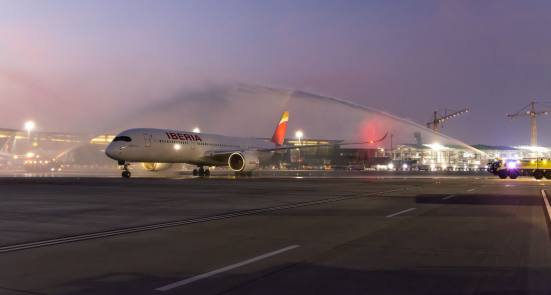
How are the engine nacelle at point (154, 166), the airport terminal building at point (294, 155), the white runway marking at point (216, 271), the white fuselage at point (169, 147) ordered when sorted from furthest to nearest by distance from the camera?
1. the airport terminal building at point (294, 155)
2. the engine nacelle at point (154, 166)
3. the white fuselage at point (169, 147)
4. the white runway marking at point (216, 271)

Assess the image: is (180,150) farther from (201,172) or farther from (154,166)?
(154,166)

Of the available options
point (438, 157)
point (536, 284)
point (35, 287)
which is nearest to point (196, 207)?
point (35, 287)

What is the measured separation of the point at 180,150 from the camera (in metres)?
46.8

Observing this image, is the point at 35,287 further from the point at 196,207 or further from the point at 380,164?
the point at 380,164

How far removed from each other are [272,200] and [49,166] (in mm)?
69505

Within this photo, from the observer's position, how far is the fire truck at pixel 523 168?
2015 inches

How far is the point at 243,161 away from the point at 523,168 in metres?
29.5

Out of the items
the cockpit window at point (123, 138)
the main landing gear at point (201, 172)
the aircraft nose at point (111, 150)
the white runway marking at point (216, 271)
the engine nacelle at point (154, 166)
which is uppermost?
the cockpit window at point (123, 138)

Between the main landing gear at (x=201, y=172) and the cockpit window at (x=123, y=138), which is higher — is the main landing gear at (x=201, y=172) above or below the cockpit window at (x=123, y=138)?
below

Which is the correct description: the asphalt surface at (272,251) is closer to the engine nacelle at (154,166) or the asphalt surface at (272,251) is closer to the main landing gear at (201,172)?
the main landing gear at (201,172)

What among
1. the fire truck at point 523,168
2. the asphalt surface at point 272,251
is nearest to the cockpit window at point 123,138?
the asphalt surface at point 272,251

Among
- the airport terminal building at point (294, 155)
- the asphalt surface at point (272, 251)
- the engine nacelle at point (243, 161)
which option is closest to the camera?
the asphalt surface at point (272, 251)

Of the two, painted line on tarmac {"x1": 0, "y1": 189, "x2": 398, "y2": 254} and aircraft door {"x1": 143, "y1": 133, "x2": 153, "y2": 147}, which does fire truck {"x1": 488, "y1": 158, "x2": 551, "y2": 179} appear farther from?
painted line on tarmac {"x1": 0, "y1": 189, "x2": 398, "y2": 254}

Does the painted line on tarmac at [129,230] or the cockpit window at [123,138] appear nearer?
the painted line on tarmac at [129,230]
